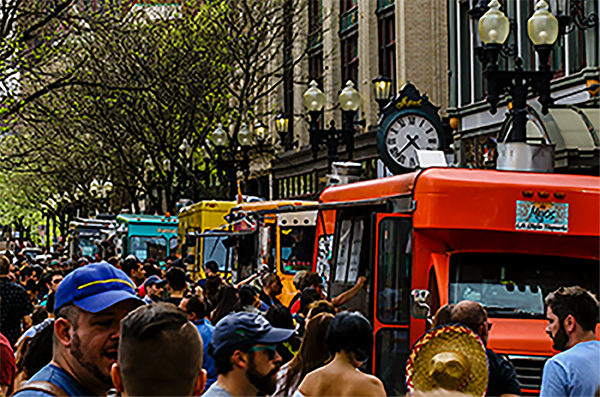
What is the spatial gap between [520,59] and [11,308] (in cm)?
951

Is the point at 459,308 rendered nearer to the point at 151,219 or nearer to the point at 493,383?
the point at 493,383

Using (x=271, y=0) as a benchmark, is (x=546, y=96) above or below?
below

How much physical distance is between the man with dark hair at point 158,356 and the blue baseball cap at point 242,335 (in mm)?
1305

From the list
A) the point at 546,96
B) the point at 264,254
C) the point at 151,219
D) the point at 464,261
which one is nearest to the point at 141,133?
the point at 151,219

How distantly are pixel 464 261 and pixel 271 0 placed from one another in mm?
25624

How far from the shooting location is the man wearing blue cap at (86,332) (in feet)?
11.8

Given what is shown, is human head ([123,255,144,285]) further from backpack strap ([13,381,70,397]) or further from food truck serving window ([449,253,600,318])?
backpack strap ([13,381,70,397])

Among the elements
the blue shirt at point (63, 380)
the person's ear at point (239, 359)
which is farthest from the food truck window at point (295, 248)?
the blue shirt at point (63, 380)

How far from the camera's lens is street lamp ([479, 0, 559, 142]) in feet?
51.6

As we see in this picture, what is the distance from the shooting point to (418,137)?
1889 cm

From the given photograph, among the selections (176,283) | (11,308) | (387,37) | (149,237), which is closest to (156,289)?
(176,283)

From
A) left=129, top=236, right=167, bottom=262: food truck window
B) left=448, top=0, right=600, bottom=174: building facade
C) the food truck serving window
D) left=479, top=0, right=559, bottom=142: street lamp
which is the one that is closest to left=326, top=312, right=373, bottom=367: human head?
the food truck serving window

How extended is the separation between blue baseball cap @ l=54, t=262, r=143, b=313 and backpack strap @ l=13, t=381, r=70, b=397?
0.36 m

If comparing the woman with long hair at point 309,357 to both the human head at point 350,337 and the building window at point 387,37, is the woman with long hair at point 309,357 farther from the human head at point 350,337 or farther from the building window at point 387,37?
the building window at point 387,37
